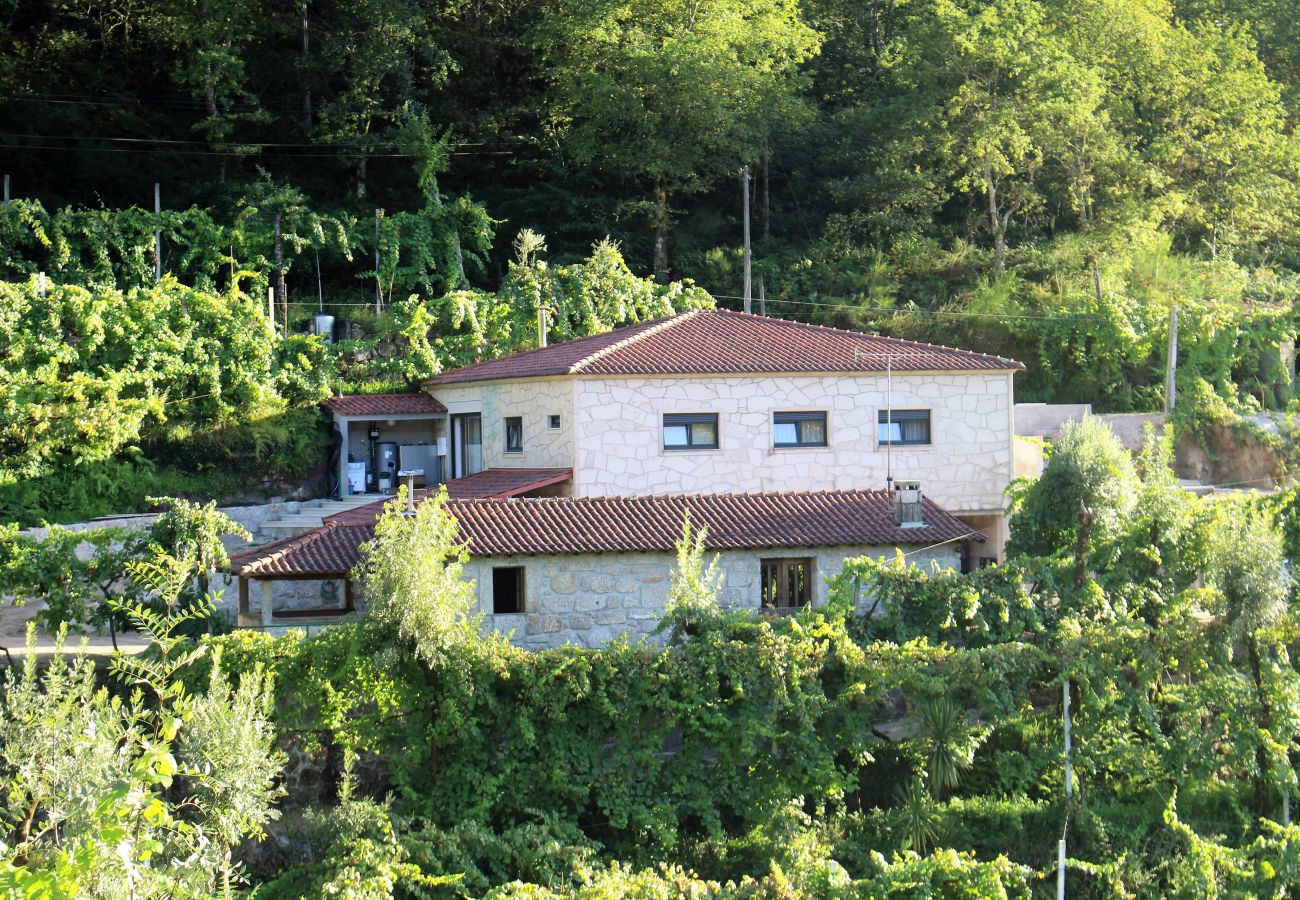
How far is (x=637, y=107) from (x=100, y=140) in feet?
50.4

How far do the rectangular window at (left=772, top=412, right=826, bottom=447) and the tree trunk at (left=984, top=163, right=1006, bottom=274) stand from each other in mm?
14946

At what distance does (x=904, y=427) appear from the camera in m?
28.2

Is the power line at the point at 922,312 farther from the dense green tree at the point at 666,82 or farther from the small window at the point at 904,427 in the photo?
the small window at the point at 904,427

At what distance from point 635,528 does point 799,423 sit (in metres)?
6.43

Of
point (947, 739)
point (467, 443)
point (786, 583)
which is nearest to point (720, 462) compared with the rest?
point (786, 583)

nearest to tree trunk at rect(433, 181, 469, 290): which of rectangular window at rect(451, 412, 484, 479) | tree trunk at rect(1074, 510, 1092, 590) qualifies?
rectangular window at rect(451, 412, 484, 479)

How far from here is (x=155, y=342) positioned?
30.1m

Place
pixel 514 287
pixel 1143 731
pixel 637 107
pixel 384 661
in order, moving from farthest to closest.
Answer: pixel 637 107 → pixel 514 287 → pixel 1143 731 → pixel 384 661

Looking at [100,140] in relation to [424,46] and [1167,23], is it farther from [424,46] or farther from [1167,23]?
[1167,23]

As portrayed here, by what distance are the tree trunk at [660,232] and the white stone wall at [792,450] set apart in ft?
46.6

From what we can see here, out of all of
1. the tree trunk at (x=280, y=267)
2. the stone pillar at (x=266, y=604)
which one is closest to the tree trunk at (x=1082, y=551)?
the stone pillar at (x=266, y=604)

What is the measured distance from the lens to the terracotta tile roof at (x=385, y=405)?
32.0 meters

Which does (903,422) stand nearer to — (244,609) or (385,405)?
(385,405)

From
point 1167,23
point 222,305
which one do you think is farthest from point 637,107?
point 1167,23
